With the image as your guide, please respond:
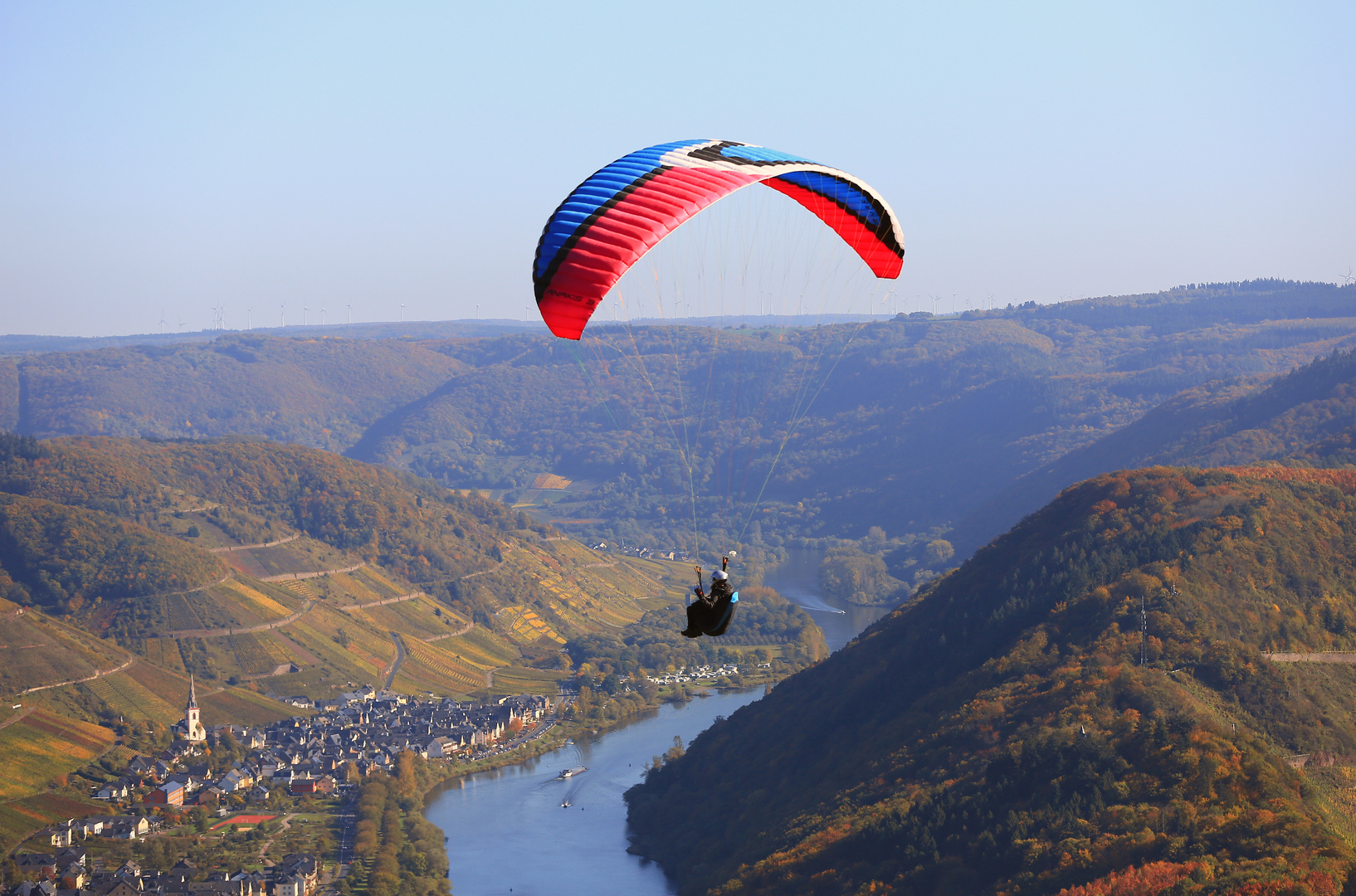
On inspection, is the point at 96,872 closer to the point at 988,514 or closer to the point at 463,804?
the point at 463,804

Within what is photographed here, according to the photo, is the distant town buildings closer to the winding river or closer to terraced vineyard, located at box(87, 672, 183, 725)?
the winding river

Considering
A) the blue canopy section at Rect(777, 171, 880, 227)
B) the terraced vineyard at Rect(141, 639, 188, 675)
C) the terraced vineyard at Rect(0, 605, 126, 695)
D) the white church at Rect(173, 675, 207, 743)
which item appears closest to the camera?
the blue canopy section at Rect(777, 171, 880, 227)

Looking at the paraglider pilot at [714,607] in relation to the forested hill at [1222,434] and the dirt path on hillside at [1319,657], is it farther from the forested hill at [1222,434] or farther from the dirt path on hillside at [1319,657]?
the forested hill at [1222,434]

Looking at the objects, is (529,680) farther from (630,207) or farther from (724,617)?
(630,207)

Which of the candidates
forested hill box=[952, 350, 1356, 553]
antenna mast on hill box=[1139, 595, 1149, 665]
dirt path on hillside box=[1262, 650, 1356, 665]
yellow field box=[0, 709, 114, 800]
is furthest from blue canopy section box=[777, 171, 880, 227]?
forested hill box=[952, 350, 1356, 553]

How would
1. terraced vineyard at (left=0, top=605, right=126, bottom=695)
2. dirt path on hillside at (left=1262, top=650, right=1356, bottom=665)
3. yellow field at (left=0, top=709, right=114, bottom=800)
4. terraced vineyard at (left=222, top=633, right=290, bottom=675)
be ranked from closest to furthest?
1. dirt path on hillside at (left=1262, top=650, right=1356, bottom=665)
2. yellow field at (left=0, top=709, right=114, bottom=800)
3. terraced vineyard at (left=0, top=605, right=126, bottom=695)
4. terraced vineyard at (left=222, top=633, right=290, bottom=675)

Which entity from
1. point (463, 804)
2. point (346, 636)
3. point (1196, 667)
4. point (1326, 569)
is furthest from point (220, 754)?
point (1326, 569)

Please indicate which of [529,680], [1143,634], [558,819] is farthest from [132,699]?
[1143,634]
